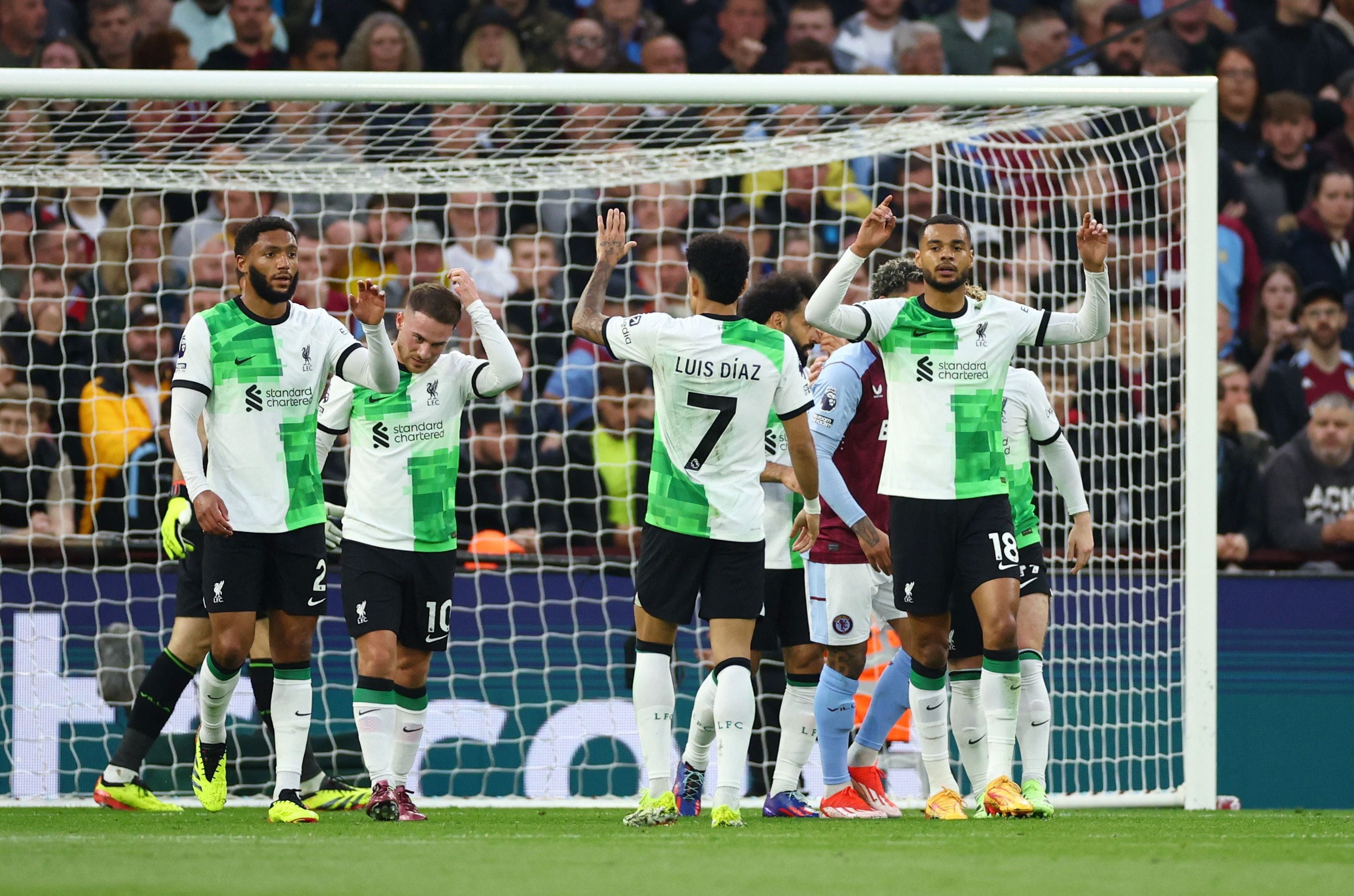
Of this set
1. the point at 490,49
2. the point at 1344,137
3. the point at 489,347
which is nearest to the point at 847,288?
the point at 489,347

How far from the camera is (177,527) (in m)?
6.73

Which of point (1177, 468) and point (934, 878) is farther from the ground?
point (1177, 468)

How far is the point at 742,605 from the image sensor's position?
18.3 feet

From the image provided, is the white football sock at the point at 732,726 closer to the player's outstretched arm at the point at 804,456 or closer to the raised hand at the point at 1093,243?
the player's outstretched arm at the point at 804,456

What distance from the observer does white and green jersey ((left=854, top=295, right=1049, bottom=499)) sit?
587 cm

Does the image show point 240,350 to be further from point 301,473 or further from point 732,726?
point 732,726

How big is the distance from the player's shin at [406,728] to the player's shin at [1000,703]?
2070 mm

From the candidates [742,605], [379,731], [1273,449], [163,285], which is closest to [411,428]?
[379,731]

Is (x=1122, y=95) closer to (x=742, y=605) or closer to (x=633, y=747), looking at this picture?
(x=742, y=605)

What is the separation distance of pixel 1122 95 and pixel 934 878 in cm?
429

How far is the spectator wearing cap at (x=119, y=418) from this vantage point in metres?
8.55

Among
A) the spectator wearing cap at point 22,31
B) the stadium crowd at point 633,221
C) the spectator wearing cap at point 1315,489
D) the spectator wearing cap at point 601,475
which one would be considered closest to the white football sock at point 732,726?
the stadium crowd at point 633,221

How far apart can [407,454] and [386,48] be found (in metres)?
5.43

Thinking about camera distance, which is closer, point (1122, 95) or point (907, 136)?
point (1122, 95)
